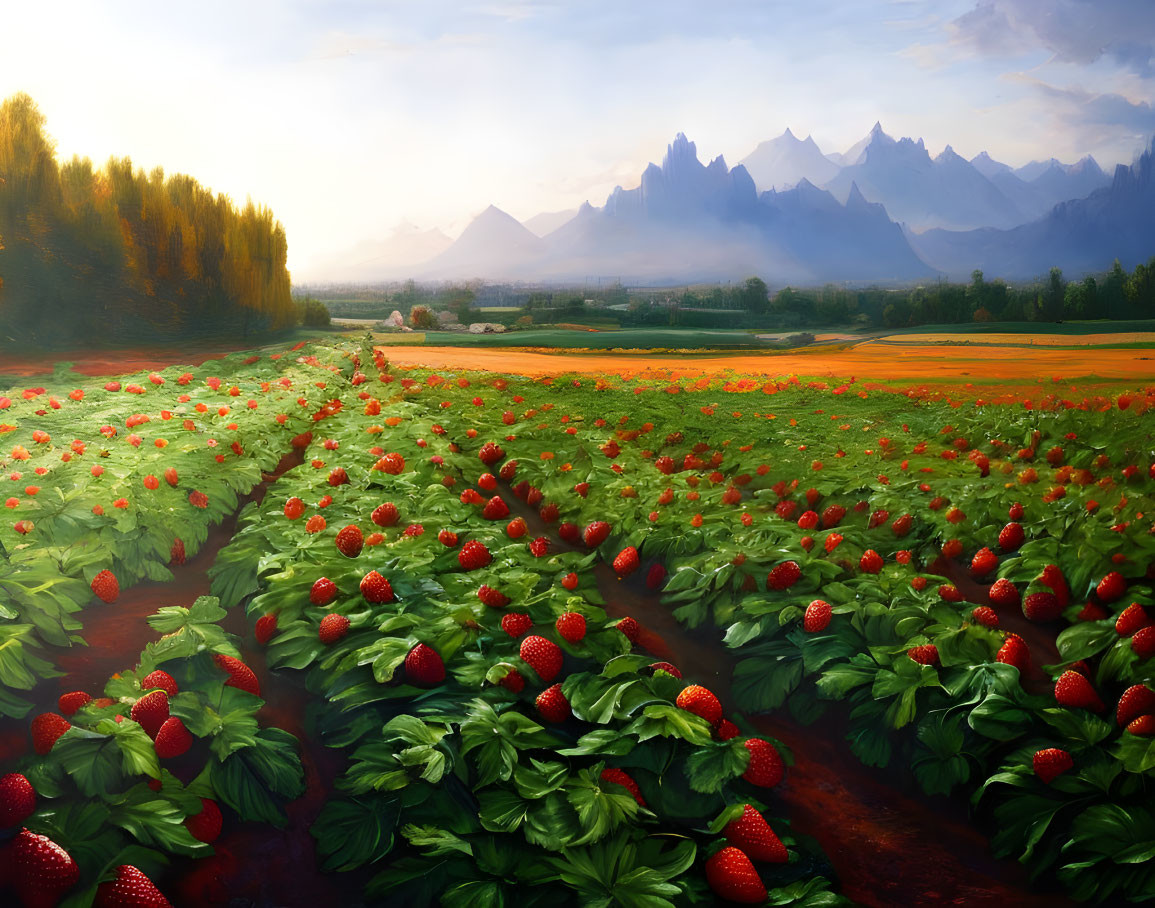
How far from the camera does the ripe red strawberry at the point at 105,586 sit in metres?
2.56

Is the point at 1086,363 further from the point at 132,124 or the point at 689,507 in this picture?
the point at 132,124

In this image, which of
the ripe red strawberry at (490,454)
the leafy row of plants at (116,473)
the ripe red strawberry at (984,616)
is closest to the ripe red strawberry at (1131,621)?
the ripe red strawberry at (984,616)

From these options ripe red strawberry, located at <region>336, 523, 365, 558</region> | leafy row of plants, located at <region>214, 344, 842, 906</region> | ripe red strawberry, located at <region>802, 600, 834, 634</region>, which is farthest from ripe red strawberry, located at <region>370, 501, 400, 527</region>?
ripe red strawberry, located at <region>802, 600, 834, 634</region>

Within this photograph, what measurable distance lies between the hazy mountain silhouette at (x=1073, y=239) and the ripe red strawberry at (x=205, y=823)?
3.71 m

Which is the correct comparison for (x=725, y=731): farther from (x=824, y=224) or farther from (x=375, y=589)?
(x=824, y=224)

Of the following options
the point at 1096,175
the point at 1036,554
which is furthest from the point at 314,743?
the point at 1096,175

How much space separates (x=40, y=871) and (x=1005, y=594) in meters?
3.05

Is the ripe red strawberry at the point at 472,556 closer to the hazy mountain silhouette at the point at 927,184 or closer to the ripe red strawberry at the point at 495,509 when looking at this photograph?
the ripe red strawberry at the point at 495,509

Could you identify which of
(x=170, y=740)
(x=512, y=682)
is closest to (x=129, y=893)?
(x=170, y=740)

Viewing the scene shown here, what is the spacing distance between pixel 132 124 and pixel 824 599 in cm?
373

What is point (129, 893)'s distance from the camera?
1783 millimetres

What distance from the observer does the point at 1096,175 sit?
331 cm

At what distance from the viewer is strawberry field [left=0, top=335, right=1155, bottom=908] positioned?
1931 mm

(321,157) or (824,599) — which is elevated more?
(321,157)
